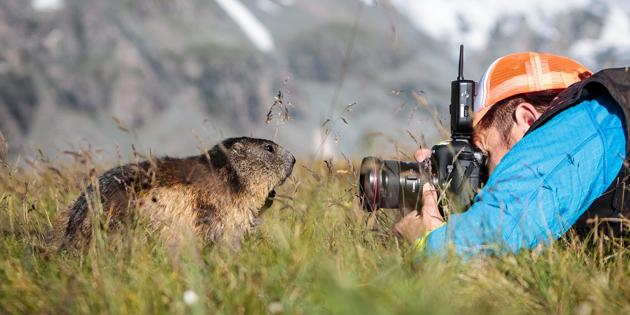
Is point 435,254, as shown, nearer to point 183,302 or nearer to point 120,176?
point 183,302

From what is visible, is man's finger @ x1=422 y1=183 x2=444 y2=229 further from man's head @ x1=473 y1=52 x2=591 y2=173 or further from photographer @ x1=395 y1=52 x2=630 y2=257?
man's head @ x1=473 y1=52 x2=591 y2=173

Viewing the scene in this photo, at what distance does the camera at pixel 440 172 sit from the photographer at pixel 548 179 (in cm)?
17

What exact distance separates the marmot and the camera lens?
92cm

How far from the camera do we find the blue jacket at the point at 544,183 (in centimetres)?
325

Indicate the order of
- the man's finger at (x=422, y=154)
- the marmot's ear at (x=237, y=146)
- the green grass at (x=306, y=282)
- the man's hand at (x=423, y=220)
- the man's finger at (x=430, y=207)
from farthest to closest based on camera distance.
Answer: the marmot's ear at (x=237, y=146) < the man's finger at (x=422, y=154) < the man's finger at (x=430, y=207) < the man's hand at (x=423, y=220) < the green grass at (x=306, y=282)

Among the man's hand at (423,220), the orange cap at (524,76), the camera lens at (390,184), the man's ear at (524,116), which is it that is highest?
the orange cap at (524,76)

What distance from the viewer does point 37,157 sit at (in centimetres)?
491

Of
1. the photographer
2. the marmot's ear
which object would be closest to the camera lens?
the photographer

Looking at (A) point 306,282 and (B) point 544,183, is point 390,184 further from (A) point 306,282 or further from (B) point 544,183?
(A) point 306,282

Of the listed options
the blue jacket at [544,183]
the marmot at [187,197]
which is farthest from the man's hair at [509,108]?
the marmot at [187,197]

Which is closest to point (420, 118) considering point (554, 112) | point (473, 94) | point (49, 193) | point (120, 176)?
point (473, 94)

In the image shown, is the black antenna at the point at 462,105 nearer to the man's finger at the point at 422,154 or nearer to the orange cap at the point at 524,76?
the orange cap at the point at 524,76

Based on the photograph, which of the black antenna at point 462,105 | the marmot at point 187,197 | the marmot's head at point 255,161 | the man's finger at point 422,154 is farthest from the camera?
the marmot's head at point 255,161

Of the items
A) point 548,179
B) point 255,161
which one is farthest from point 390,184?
point 255,161
